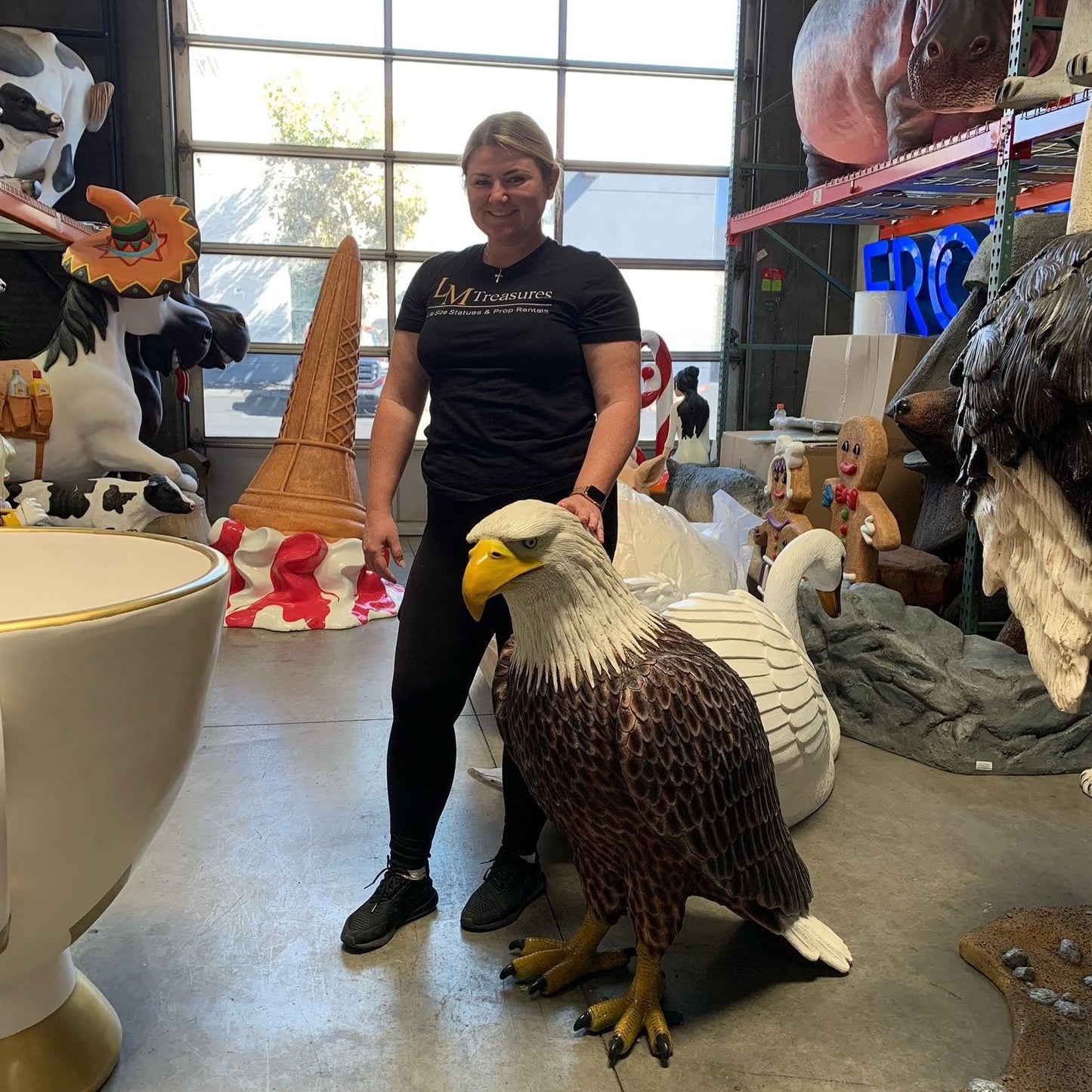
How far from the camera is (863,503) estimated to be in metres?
3.07

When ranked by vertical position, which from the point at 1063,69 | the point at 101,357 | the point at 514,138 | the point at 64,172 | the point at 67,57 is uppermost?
the point at 67,57

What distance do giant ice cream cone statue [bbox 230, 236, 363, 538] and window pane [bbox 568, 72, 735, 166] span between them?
2554 mm

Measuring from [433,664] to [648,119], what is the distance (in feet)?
17.6

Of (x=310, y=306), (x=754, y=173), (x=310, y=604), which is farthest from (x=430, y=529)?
(x=754, y=173)

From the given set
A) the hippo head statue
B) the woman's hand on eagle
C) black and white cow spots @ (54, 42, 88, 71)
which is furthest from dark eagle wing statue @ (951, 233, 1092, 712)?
black and white cow spots @ (54, 42, 88, 71)

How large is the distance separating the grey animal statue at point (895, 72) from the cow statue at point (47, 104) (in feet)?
11.1

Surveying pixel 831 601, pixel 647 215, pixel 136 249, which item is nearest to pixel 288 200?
pixel 647 215

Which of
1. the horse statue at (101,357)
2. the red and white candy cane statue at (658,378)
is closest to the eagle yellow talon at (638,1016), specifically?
the horse statue at (101,357)

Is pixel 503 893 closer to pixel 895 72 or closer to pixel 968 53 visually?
pixel 968 53

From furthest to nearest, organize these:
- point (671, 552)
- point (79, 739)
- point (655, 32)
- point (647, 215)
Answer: point (647, 215)
point (655, 32)
point (671, 552)
point (79, 739)

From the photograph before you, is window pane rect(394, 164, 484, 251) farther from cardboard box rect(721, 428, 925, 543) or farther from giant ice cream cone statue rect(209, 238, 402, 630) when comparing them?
cardboard box rect(721, 428, 925, 543)

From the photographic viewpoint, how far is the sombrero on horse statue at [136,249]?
11.9 ft

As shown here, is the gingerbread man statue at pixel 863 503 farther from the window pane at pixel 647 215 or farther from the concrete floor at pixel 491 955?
the window pane at pixel 647 215

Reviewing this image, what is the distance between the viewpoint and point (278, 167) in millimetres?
5809
